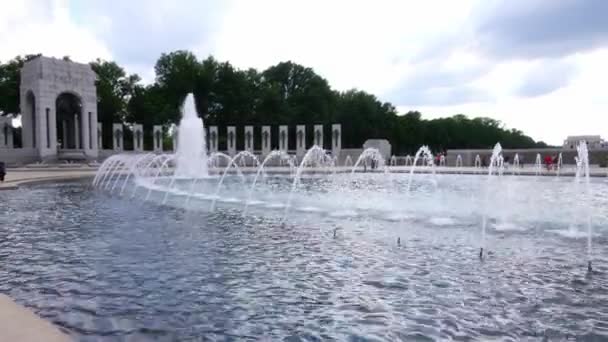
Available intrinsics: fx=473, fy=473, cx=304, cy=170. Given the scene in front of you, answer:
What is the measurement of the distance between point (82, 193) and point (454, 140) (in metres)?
82.5

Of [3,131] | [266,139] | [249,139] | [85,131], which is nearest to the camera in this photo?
[85,131]

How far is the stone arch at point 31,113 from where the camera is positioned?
44.3 metres

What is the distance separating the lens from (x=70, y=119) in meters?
50.7

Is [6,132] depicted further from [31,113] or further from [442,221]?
[442,221]

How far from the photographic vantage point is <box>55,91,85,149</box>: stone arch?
48.2 metres

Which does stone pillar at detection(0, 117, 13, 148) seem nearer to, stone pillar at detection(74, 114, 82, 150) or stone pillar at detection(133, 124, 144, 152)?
stone pillar at detection(74, 114, 82, 150)

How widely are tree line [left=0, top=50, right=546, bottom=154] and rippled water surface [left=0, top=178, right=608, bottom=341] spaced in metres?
52.1

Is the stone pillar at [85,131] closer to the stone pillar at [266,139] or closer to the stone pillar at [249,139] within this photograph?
the stone pillar at [249,139]

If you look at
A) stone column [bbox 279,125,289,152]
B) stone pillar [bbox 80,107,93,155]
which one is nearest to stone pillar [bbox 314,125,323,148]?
stone column [bbox 279,125,289,152]

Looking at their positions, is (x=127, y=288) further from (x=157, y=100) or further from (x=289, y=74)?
(x=289, y=74)

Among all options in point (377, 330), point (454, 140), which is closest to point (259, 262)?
point (377, 330)

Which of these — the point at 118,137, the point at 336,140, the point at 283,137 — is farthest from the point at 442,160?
the point at 118,137

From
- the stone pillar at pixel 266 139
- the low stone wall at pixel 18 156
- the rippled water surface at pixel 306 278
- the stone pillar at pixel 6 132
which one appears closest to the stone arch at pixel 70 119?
the stone pillar at pixel 6 132

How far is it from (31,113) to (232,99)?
2519 cm
